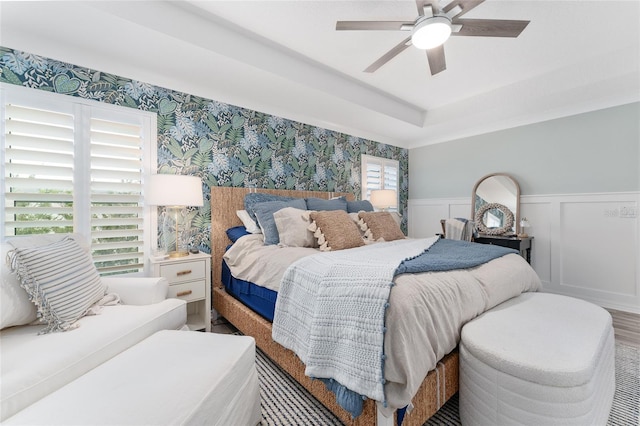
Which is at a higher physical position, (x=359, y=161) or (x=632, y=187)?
(x=359, y=161)

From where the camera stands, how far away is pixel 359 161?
436 cm

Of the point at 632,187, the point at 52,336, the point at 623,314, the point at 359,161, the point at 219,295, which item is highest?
the point at 359,161

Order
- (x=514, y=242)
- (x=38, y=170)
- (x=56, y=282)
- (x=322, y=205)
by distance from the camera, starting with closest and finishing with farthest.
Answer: (x=56, y=282) < (x=38, y=170) < (x=322, y=205) < (x=514, y=242)

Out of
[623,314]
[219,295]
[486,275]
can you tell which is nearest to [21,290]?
[219,295]

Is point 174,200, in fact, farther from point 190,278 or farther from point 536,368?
point 536,368

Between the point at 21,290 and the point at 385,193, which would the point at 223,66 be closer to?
the point at 21,290

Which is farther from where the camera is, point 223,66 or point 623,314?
point 623,314

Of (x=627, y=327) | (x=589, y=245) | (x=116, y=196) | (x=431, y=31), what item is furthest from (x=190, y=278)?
(x=589, y=245)

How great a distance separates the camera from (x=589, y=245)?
3227mm

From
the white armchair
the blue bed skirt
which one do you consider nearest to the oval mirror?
the blue bed skirt

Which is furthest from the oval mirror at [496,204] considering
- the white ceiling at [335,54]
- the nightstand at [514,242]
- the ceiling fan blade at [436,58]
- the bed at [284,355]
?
the bed at [284,355]

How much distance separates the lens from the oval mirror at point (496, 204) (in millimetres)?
3768

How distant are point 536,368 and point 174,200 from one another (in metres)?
2.49

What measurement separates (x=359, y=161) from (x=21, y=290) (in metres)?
3.89
